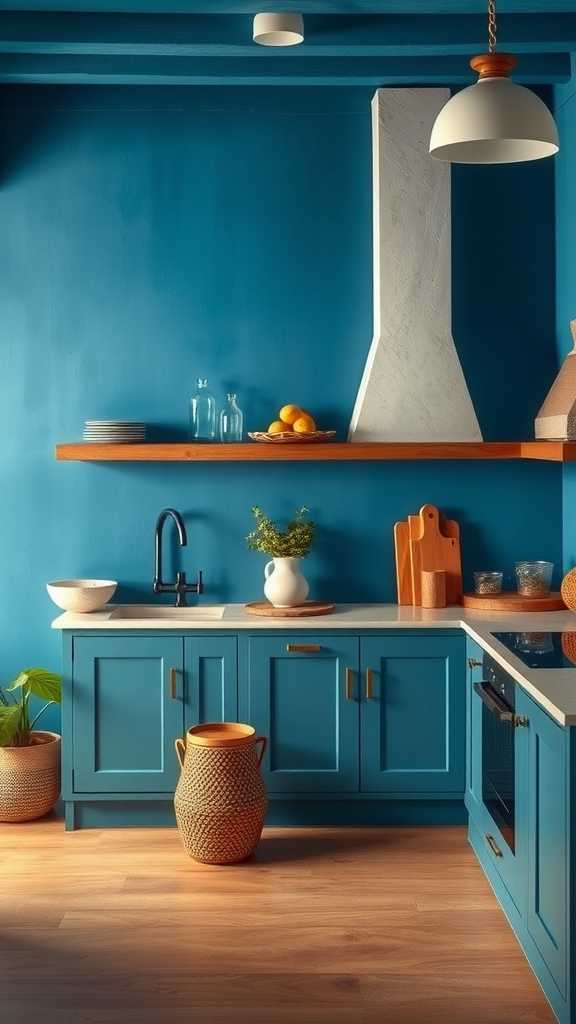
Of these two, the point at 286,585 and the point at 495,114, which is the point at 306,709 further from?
the point at 495,114

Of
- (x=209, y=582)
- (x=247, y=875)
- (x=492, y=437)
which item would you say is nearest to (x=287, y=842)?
(x=247, y=875)

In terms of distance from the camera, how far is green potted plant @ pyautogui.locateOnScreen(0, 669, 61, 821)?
465 centimetres

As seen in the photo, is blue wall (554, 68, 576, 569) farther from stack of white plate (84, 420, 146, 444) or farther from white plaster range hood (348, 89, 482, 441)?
stack of white plate (84, 420, 146, 444)

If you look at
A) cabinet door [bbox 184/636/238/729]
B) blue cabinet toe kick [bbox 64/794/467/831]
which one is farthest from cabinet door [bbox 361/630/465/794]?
cabinet door [bbox 184/636/238/729]

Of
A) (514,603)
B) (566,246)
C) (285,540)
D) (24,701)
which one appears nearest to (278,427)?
(285,540)

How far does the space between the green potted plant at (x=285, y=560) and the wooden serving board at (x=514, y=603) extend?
2.22ft

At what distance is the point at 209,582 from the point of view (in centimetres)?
504

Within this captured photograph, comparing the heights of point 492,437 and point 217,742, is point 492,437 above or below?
above

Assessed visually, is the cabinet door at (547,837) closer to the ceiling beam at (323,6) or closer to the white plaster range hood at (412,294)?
the white plaster range hood at (412,294)

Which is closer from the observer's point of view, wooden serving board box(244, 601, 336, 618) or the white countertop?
the white countertop

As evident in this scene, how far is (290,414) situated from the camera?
4.79 metres

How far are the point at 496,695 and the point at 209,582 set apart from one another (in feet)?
5.54

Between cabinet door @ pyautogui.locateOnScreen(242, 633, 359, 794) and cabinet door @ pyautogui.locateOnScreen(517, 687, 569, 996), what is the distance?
1281mm

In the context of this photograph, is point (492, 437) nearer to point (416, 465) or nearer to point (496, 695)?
point (416, 465)
